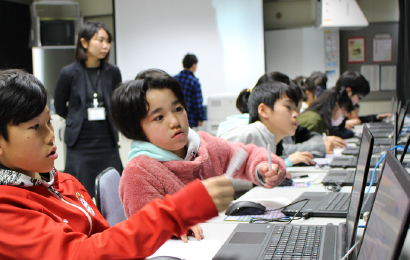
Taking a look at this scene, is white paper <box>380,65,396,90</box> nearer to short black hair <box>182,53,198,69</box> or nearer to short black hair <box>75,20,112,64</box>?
short black hair <box>182,53,198,69</box>

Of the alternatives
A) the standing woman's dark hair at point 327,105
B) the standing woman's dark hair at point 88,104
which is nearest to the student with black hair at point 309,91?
the standing woman's dark hair at point 327,105

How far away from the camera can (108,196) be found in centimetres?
148

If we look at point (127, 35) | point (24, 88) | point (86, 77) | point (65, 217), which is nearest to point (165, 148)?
point (65, 217)

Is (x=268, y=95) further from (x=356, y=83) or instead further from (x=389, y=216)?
(x=356, y=83)

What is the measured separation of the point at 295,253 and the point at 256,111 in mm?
1481

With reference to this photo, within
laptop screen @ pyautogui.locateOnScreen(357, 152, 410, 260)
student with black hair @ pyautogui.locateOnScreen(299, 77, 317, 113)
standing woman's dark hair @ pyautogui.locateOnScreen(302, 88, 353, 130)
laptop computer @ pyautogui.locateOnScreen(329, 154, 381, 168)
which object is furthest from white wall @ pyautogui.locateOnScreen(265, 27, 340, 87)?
laptop screen @ pyautogui.locateOnScreen(357, 152, 410, 260)

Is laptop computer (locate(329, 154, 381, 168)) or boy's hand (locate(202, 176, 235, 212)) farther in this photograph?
laptop computer (locate(329, 154, 381, 168))

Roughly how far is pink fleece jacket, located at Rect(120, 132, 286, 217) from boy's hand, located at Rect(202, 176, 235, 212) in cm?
47

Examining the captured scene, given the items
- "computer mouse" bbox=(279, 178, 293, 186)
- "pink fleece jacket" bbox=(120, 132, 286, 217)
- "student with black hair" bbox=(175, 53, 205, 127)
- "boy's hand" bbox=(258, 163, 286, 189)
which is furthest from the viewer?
"student with black hair" bbox=(175, 53, 205, 127)

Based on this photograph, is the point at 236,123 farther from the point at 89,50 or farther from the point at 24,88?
the point at 24,88

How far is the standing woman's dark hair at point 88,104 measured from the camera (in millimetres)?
2734

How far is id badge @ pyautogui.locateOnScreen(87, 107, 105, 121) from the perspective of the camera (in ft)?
9.01

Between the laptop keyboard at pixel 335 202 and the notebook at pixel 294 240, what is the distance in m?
0.21

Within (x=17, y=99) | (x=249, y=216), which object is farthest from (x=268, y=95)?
(x=17, y=99)
